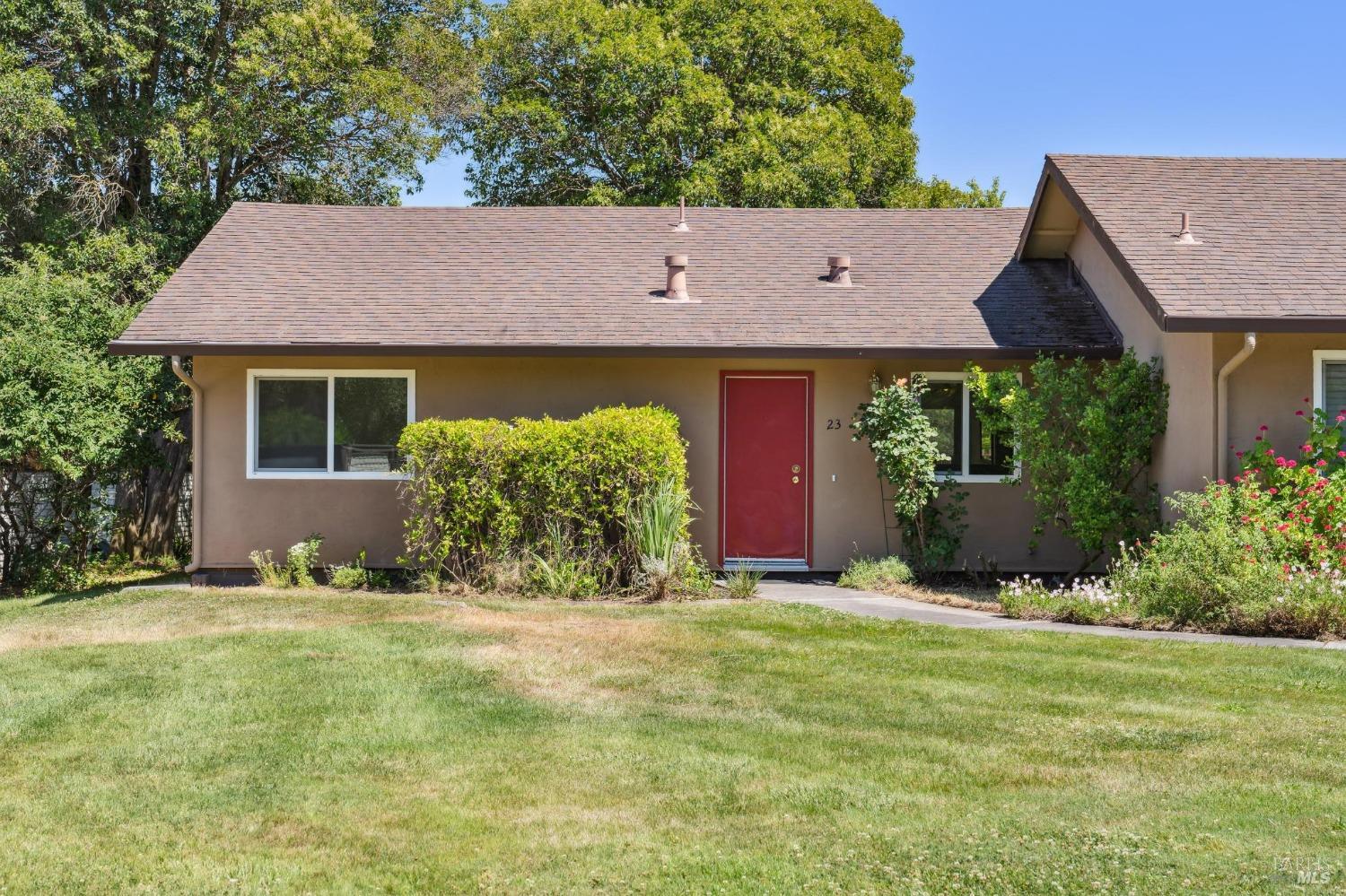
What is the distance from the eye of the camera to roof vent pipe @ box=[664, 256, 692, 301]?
14.8 metres

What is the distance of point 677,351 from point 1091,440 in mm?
4252

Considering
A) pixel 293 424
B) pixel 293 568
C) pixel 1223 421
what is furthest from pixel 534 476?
pixel 1223 421

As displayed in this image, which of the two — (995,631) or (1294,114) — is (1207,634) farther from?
(1294,114)

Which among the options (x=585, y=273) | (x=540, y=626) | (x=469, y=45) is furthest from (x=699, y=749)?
(x=469, y=45)

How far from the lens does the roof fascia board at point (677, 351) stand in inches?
529

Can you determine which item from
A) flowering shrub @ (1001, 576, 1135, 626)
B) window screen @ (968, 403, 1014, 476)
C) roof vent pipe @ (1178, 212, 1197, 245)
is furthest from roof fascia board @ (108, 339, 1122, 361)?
flowering shrub @ (1001, 576, 1135, 626)

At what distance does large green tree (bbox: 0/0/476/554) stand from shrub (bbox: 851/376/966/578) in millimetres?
10366

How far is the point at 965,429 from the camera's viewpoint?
1415 centimetres

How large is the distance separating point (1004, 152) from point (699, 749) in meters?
23.1

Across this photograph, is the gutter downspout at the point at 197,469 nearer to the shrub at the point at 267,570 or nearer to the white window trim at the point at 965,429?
the shrub at the point at 267,570

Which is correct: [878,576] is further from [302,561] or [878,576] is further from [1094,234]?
[302,561]

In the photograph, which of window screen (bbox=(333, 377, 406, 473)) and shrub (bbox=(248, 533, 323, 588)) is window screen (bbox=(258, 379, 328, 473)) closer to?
window screen (bbox=(333, 377, 406, 473))

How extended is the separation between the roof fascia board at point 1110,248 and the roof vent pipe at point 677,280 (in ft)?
13.8

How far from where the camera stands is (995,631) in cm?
1034
